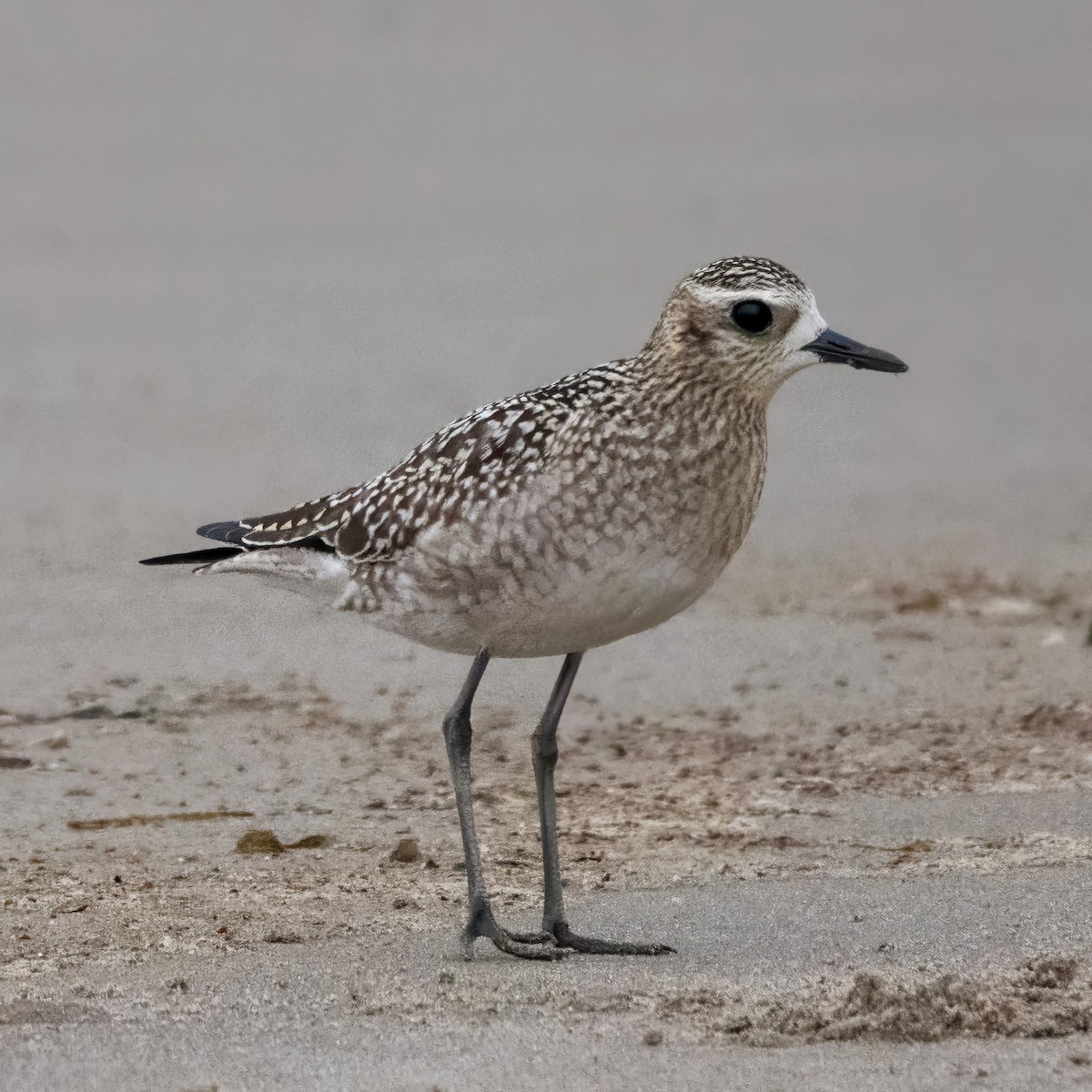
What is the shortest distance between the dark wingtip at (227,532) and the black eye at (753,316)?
68.9 inches

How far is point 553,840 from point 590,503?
108 centimetres

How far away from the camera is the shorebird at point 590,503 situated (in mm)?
6008

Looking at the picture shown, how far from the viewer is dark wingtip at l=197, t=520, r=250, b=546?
22.7ft

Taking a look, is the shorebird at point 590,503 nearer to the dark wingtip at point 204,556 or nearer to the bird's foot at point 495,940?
the bird's foot at point 495,940

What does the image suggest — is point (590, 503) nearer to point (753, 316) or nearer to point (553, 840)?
point (753, 316)

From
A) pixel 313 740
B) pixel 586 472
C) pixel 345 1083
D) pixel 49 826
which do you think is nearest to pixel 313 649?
pixel 313 740

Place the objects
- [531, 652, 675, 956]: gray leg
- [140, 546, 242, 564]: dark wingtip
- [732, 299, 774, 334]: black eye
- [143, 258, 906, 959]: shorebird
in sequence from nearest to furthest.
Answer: [143, 258, 906, 959]: shorebird, [732, 299, 774, 334]: black eye, [531, 652, 675, 956]: gray leg, [140, 546, 242, 564]: dark wingtip

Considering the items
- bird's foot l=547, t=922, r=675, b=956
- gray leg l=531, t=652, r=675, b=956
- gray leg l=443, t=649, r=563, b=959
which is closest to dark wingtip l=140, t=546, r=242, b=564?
gray leg l=443, t=649, r=563, b=959

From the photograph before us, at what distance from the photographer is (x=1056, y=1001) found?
17.9 feet

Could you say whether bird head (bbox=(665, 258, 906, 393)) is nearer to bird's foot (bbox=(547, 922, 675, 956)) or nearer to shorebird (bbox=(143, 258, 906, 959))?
shorebird (bbox=(143, 258, 906, 959))

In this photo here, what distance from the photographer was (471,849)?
6.38m

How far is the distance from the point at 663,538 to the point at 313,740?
3374 millimetres

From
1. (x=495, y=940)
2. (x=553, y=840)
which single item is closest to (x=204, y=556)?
(x=553, y=840)

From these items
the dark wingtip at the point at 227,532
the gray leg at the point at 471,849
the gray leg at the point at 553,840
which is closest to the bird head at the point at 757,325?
the gray leg at the point at 553,840
